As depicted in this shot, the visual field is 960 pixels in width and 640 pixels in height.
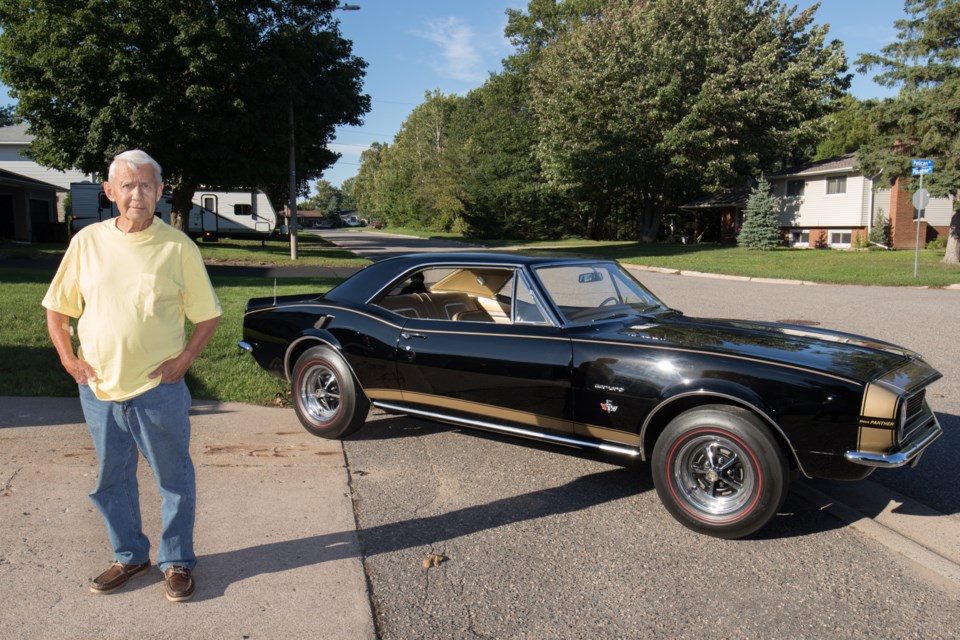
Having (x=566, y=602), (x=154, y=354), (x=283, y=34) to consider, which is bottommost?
(x=566, y=602)

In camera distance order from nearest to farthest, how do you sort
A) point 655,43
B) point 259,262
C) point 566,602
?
point 566,602 → point 259,262 → point 655,43

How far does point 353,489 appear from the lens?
4645 mm

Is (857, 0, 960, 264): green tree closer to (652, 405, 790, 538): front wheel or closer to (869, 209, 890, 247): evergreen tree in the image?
(869, 209, 890, 247): evergreen tree

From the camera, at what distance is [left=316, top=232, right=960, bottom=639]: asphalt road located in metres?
3.18

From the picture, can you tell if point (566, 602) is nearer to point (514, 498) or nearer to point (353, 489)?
point (514, 498)

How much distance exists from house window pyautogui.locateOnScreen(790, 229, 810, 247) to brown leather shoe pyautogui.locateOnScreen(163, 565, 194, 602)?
41237 mm

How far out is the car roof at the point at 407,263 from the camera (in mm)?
5406

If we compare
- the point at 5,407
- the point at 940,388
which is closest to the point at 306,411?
the point at 5,407

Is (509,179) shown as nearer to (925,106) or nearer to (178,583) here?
(925,106)

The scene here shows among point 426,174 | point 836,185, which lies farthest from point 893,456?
point 426,174

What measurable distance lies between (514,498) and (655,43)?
33.7m

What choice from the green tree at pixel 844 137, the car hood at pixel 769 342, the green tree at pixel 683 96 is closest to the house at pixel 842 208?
the green tree at pixel 683 96

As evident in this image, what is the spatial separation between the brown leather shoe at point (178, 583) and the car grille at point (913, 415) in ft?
11.5

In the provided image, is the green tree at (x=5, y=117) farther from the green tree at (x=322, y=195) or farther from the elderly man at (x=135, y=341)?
the green tree at (x=322, y=195)
